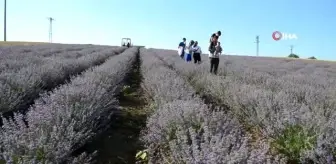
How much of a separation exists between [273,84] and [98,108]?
4499mm

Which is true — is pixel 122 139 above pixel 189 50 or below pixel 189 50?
below

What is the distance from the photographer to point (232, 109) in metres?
6.20

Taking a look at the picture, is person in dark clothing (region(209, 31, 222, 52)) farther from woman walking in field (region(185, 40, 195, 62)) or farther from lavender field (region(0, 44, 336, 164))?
lavender field (region(0, 44, 336, 164))

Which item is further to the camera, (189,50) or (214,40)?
(189,50)

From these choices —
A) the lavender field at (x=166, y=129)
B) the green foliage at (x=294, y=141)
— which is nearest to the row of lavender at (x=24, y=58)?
the lavender field at (x=166, y=129)

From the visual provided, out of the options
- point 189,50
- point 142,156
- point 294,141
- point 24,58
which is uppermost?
point 189,50

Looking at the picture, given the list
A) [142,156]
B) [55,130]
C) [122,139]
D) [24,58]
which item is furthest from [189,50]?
[55,130]

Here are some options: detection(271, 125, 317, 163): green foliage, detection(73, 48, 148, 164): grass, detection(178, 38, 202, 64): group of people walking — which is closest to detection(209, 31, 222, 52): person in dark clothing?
detection(178, 38, 202, 64): group of people walking

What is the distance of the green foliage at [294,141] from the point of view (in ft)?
12.7

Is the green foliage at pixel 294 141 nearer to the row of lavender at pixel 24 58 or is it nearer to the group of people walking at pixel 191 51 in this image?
the row of lavender at pixel 24 58

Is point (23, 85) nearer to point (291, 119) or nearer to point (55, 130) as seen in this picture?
point (55, 130)

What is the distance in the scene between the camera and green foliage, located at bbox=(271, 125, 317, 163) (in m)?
3.87

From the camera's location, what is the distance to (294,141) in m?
4.10

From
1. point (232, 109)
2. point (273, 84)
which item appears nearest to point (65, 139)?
point (232, 109)
